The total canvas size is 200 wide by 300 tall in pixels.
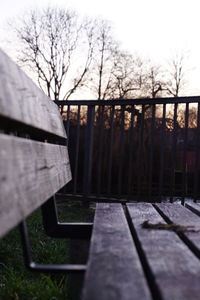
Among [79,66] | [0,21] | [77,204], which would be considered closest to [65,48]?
[79,66]

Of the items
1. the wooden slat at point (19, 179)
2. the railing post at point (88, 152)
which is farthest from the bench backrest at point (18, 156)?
the railing post at point (88, 152)

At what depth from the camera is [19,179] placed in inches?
35.3

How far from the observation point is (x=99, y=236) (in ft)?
4.10

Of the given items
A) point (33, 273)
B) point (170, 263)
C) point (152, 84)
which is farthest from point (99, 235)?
point (152, 84)

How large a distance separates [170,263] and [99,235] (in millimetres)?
363

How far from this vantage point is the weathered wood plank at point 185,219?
123 centimetres

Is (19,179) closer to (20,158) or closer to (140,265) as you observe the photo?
(20,158)

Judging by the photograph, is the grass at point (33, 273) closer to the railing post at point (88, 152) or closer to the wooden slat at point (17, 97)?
the railing post at point (88, 152)

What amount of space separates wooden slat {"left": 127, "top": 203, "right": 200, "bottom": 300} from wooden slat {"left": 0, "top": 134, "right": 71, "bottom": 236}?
264mm

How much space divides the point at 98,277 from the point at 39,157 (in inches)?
18.2

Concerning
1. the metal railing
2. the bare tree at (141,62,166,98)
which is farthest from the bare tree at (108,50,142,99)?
the metal railing

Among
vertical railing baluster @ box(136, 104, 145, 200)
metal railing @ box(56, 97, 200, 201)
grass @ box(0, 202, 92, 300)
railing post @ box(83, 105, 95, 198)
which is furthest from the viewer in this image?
railing post @ box(83, 105, 95, 198)

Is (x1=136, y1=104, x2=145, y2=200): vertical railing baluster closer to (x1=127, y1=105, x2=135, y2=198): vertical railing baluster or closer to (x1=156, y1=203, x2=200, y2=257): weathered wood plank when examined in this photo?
(x1=127, y1=105, x2=135, y2=198): vertical railing baluster

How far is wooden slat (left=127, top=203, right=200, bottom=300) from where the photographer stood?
74cm
